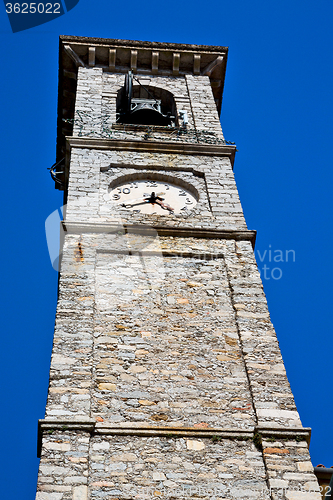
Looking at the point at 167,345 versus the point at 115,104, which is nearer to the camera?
the point at 167,345

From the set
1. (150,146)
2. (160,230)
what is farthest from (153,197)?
(150,146)

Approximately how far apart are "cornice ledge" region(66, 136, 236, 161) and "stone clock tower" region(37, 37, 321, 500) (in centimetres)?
2

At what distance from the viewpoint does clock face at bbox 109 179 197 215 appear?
1137 centimetres

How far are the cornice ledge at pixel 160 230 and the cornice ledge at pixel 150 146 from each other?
2.29 m

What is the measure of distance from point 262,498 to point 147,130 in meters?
7.70

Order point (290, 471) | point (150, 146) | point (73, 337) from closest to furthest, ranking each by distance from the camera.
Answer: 1. point (290, 471)
2. point (73, 337)
3. point (150, 146)

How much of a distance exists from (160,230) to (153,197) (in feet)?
3.69

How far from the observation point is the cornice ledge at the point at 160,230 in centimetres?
1034

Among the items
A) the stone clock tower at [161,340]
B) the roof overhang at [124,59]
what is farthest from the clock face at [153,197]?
the roof overhang at [124,59]

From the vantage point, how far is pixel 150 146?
12570 millimetres

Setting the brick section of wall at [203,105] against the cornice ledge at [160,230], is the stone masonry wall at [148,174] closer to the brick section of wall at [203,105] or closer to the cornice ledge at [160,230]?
the cornice ledge at [160,230]

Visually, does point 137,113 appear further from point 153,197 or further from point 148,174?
point 153,197

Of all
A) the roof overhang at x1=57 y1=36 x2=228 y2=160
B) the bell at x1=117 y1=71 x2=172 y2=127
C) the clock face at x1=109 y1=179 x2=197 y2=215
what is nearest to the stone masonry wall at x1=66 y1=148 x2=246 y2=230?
the clock face at x1=109 y1=179 x2=197 y2=215

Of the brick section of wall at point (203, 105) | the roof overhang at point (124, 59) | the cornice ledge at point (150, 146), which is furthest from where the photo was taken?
the roof overhang at point (124, 59)
